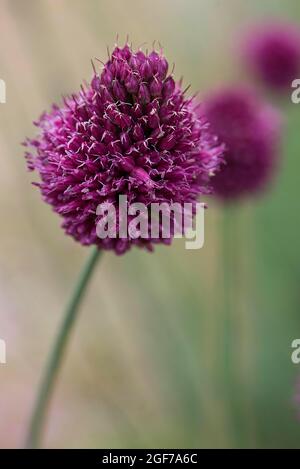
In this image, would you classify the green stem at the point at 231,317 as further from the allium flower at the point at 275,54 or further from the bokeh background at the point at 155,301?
the allium flower at the point at 275,54

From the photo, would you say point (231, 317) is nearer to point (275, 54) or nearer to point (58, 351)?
point (58, 351)

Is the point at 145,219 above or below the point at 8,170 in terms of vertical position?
below

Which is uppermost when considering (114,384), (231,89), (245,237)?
(231,89)

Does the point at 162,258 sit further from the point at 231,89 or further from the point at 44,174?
the point at 44,174

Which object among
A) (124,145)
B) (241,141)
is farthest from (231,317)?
(124,145)

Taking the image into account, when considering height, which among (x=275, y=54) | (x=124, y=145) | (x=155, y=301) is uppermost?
(x=275, y=54)

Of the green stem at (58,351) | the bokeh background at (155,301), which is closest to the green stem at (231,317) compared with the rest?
the bokeh background at (155,301)

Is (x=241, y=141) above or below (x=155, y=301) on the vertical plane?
above

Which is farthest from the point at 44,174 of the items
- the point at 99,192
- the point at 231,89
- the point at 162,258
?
the point at 162,258
